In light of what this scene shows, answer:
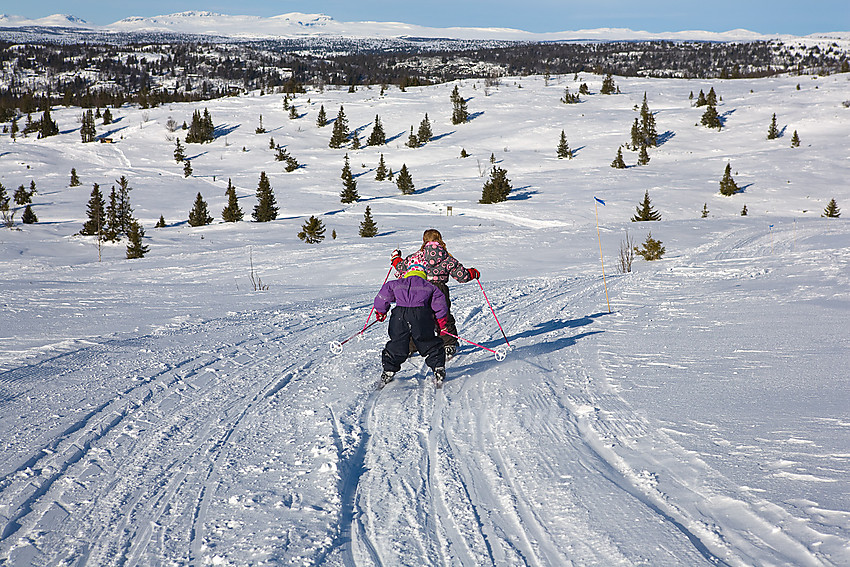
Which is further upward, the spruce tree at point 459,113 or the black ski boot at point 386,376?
the spruce tree at point 459,113

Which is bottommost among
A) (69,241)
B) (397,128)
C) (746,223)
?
(69,241)

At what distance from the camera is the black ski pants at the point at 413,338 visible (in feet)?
17.1

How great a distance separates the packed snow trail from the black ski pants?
0.28m

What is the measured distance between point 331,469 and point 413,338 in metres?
2.08

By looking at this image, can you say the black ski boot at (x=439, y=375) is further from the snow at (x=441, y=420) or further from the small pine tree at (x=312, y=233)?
the small pine tree at (x=312, y=233)

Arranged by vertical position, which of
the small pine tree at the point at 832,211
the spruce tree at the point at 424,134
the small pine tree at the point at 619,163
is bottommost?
the small pine tree at the point at 832,211

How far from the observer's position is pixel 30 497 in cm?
293

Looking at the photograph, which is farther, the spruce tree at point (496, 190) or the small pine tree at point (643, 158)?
the small pine tree at point (643, 158)

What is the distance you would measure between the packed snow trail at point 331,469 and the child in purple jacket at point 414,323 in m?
0.27

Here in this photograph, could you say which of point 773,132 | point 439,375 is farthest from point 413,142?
point 439,375

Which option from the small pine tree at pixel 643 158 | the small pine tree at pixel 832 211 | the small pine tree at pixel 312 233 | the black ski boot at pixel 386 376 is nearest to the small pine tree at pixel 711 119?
the small pine tree at pixel 643 158

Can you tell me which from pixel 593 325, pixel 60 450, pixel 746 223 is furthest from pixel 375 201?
pixel 60 450

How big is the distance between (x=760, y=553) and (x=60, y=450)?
12.5 feet

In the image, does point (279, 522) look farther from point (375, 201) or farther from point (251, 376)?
point (375, 201)
